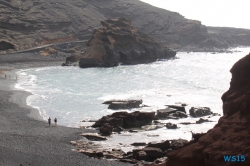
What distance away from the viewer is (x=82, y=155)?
27.7 meters

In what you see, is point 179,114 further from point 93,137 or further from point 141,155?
point 141,155

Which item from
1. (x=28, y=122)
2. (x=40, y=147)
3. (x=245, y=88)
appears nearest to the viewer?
(x=245, y=88)

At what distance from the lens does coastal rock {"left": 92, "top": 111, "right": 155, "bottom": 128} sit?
36844 millimetres

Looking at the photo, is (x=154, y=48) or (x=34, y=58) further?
(x=154, y=48)

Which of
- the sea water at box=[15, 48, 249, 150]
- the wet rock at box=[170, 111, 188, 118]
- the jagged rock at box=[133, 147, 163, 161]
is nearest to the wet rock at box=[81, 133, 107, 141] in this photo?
the sea water at box=[15, 48, 249, 150]

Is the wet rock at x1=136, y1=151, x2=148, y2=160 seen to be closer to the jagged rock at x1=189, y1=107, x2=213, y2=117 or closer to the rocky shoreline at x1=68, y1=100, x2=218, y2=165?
the rocky shoreline at x1=68, y1=100, x2=218, y2=165

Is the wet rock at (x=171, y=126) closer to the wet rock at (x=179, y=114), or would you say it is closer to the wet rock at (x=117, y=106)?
the wet rock at (x=179, y=114)

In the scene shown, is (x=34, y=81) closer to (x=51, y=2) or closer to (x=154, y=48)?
(x=154, y=48)

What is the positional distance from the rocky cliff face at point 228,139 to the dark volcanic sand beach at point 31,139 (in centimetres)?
1094

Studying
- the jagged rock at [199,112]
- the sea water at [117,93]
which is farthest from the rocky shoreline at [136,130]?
the sea water at [117,93]

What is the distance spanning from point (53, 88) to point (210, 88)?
31083 millimetres

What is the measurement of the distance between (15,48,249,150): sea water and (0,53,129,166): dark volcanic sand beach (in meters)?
2.88

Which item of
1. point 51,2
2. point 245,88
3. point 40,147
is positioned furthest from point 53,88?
point 51,2

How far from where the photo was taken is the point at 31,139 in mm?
31469
